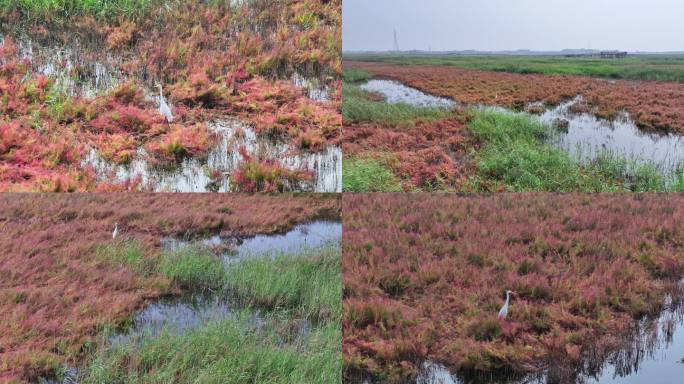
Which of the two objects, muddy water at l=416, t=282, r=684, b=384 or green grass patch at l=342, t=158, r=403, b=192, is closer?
muddy water at l=416, t=282, r=684, b=384

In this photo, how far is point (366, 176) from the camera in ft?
17.7

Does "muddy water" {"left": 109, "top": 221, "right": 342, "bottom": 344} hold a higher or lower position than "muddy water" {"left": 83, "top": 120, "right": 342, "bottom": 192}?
lower

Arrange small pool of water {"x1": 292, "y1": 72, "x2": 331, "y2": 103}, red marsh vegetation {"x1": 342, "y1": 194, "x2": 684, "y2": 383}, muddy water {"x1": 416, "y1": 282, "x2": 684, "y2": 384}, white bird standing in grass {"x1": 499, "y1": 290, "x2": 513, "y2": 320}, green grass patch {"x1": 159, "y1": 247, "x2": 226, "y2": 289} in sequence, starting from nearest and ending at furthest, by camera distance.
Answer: muddy water {"x1": 416, "y1": 282, "x2": 684, "y2": 384} → red marsh vegetation {"x1": 342, "y1": 194, "x2": 684, "y2": 383} → white bird standing in grass {"x1": 499, "y1": 290, "x2": 513, "y2": 320} → green grass patch {"x1": 159, "y1": 247, "x2": 226, "y2": 289} → small pool of water {"x1": 292, "y1": 72, "x2": 331, "y2": 103}

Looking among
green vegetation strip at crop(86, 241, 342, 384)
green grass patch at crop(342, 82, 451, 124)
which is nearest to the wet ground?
green grass patch at crop(342, 82, 451, 124)

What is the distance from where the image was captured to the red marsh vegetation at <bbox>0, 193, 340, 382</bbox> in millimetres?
4305

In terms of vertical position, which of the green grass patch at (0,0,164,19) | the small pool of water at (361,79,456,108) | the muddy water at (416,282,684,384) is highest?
the green grass patch at (0,0,164,19)

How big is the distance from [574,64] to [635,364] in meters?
3.04

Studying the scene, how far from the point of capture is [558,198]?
5234mm

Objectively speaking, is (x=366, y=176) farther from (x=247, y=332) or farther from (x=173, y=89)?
(x=173, y=89)

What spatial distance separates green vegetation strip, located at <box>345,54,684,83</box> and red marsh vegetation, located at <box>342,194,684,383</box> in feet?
4.48

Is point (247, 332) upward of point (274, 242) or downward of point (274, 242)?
downward

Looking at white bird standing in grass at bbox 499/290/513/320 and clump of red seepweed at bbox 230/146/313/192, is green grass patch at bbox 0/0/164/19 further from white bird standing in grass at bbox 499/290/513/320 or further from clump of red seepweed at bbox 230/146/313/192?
white bird standing in grass at bbox 499/290/513/320

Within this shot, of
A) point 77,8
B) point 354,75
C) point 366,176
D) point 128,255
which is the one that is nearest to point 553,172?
point 366,176

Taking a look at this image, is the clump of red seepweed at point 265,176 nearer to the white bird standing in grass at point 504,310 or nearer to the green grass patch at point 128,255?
the green grass patch at point 128,255
